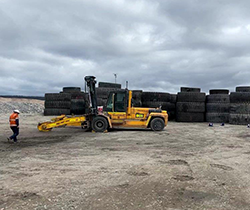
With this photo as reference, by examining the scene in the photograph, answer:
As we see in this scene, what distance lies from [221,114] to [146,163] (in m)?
13.2

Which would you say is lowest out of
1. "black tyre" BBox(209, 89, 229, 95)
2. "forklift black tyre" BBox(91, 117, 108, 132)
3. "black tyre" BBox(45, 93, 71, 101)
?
"forklift black tyre" BBox(91, 117, 108, 132)

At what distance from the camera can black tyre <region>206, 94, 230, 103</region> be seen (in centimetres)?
1803

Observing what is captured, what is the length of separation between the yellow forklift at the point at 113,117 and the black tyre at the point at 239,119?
21.3 ft

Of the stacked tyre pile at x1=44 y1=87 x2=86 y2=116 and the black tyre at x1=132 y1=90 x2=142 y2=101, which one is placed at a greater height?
the black tyre at x1=132 y1=90 x2=142 y2=101

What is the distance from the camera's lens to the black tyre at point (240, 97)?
17.2m

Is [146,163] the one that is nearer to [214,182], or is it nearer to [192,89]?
[214,182]

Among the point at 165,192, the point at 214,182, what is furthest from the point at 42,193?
the point at 214,182

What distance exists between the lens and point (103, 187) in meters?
4.51

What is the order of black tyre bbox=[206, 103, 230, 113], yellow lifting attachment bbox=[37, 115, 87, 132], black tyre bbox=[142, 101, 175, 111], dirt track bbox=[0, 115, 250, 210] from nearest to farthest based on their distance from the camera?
dirt track bbox=[0, 115, 250, 210] → yellow lifting attachment bbox=[37, 115, 87, 132] → black tyre bbox=[206, 103, 230, 113] → black tyre bbox=[142, 101, 175, 111]

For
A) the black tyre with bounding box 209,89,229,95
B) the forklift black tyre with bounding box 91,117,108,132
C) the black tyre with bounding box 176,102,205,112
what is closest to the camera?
the forklift black tyre with bounding box 91,117,108,132

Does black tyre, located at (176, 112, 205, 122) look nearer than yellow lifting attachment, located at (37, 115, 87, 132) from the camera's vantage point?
No

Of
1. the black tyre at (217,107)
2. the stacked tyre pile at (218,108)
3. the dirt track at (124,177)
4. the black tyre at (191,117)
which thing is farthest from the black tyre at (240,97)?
the dirt track at (124,177)

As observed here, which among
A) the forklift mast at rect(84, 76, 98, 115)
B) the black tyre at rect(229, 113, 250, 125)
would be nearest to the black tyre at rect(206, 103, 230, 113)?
the black tyre at rect(229, 113, 250, 125)

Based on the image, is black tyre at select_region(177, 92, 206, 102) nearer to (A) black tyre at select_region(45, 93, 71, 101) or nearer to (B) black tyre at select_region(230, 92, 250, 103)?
(B) black tyre at select_region(230, 92, 250, 103)
